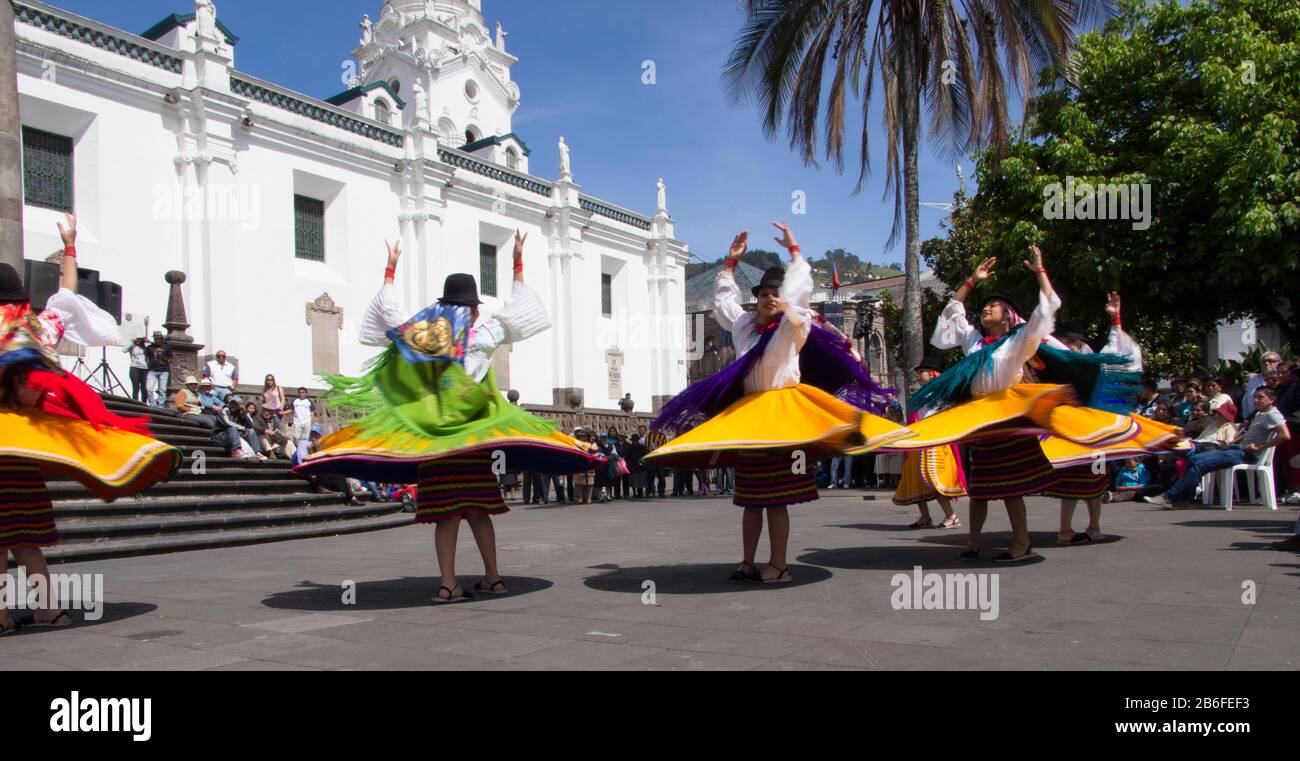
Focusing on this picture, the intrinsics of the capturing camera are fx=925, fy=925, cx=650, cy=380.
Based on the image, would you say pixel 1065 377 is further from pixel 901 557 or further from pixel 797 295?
pixel 797 295

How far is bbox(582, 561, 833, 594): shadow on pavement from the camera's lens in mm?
6109

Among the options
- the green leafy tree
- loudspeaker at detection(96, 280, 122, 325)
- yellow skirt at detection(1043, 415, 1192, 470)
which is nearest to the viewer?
yellow skirt at detection(1043, 415, 1192, 470)

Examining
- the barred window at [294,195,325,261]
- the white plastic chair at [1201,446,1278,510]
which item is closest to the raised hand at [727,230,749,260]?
the white plastic chair at [1201,446,1278,510]

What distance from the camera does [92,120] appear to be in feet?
65.5

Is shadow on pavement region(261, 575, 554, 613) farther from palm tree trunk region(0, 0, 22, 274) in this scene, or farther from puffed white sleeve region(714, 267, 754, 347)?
palm tree trunk region(0, 0, 22, 274)

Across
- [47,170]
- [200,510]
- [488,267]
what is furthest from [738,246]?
[488,267]

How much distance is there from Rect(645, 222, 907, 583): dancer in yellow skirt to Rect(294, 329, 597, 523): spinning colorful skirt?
2.66 feet

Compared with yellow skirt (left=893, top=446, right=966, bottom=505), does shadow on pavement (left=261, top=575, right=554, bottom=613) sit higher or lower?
lower

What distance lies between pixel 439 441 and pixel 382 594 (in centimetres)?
154

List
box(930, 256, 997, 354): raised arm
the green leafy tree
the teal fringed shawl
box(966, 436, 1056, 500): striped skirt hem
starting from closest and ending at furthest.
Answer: box(966, 436, 1056, 500): striped skirt hem, the teal fringed shawl, box(930, 256, 997, 354): raised arm, the green leafy tree

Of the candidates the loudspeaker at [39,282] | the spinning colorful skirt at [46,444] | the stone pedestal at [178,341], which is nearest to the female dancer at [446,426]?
the spinning colorful skirt at [46,444]

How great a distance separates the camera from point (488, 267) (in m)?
→ 31.0
